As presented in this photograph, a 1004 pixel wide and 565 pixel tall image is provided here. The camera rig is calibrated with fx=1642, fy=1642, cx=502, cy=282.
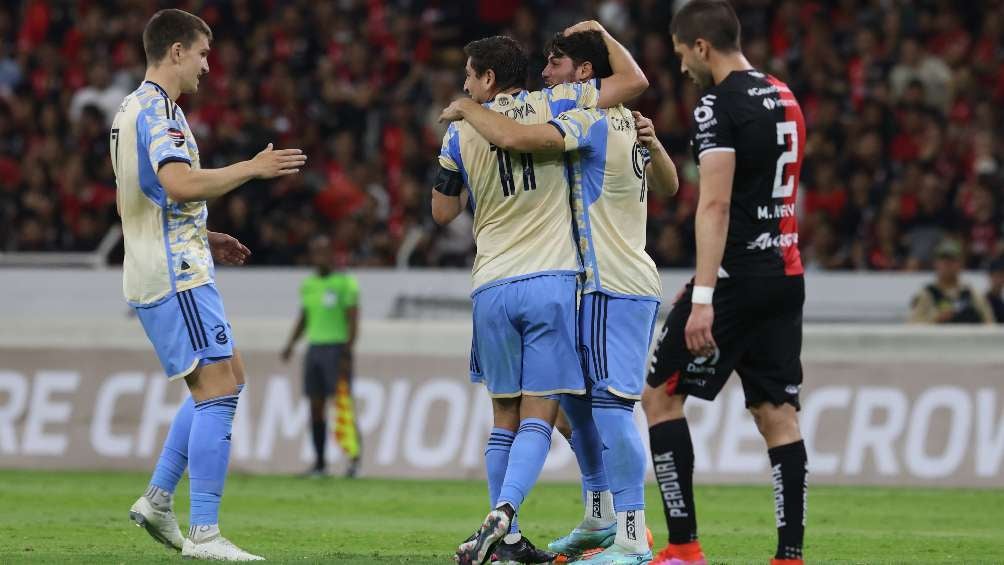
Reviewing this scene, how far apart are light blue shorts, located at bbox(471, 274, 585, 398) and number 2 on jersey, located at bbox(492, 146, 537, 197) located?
0.43m

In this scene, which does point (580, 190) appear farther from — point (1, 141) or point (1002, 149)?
point (1, 141)

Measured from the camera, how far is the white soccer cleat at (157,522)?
7.71 meters

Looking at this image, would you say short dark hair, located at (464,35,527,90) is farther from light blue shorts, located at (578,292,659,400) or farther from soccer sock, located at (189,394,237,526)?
soccer sock, located at (189,394,237,526)

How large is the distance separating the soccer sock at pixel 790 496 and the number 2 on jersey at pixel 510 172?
1.66 m

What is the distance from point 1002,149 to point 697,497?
7.29 metres

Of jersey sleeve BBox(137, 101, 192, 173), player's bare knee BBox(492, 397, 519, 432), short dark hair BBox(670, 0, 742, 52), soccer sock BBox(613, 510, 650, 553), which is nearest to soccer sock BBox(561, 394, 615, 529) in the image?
player's bare knee BBox(492, 397, 519, 432)

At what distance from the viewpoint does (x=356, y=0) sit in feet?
72.7

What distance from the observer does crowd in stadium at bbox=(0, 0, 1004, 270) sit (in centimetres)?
1734

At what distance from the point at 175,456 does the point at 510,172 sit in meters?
2.13

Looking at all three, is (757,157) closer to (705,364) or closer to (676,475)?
(705,364)

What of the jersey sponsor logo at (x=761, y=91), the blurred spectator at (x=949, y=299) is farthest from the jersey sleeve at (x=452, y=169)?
the blurred spectator at (x=949, y=299)

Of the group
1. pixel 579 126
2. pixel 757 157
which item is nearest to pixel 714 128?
pixel 757 157

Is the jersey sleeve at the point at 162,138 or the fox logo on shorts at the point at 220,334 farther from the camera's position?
the fox logo on shorts at the point at 220,334

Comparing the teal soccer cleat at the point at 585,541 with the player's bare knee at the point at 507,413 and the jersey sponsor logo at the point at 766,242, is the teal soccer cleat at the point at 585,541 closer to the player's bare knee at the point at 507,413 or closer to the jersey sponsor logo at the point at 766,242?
the player's bare knee at the point at 507,413
